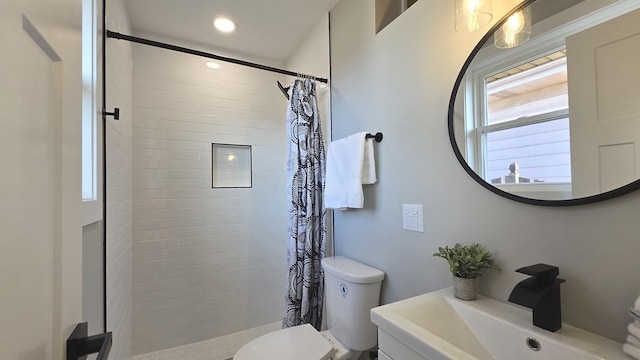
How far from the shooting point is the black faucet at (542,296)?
2.60ft

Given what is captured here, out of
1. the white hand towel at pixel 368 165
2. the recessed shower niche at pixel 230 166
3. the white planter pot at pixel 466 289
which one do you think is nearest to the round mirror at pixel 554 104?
the white planter pot at pixel 466 289

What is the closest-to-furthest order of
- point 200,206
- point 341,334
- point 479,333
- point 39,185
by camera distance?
point 39,185 < point 479,333 < point 341,334 < point 200,206

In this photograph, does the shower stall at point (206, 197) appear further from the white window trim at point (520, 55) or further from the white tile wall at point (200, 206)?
the white window trim at point (520, 55)

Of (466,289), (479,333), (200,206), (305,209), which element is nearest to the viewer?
(479,333)

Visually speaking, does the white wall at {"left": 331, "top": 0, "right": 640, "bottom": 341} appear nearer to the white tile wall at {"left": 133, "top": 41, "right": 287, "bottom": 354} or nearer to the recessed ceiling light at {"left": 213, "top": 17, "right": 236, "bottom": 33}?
the recessed ceiling light at {"left": 213, "top": 17, "right": 236, "bottom": 33}

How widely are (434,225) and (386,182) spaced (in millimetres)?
365

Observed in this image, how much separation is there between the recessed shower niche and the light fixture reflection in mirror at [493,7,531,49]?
6.79ft

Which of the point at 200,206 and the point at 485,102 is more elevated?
the point at 485,102

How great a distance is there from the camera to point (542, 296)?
0.79 m

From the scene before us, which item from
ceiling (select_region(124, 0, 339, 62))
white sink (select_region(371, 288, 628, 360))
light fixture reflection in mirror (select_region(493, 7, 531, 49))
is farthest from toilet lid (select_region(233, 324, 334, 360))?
ceiling (select_region(124, 0, 339, 62))

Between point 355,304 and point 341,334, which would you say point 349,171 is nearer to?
point 355,304

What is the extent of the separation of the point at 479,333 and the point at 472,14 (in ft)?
3.85

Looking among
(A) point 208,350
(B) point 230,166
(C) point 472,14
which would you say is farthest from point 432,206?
(A) point 208,350

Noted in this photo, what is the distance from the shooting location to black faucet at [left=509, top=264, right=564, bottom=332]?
793 mm
